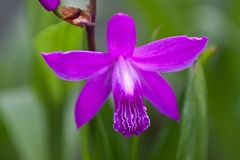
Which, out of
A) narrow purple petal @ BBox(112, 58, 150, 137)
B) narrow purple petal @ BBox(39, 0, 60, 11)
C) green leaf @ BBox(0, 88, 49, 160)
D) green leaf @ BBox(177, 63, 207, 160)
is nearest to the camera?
narrow purple petal @ BBox(39, 0, 60, 11)

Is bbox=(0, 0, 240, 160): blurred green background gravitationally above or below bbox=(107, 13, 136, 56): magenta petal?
below

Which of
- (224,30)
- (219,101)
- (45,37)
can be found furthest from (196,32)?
(45,37)

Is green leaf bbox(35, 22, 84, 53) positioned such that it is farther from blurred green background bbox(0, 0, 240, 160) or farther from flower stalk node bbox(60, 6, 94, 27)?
flower stalk node bbox(60, 6, 94, 27)

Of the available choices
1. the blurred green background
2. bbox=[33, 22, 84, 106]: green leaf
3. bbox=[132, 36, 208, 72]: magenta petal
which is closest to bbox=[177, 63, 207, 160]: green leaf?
the blurred green background

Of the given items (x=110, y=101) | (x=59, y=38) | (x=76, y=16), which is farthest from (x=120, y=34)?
(x=110, y=101)

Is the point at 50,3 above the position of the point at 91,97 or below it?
above

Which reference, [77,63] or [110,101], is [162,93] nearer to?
[77,63]

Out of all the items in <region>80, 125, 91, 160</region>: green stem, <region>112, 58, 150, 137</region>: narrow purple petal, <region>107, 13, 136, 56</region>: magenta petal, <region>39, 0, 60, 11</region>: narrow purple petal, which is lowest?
<region>80, 125, 91, 160</region>: green stem
